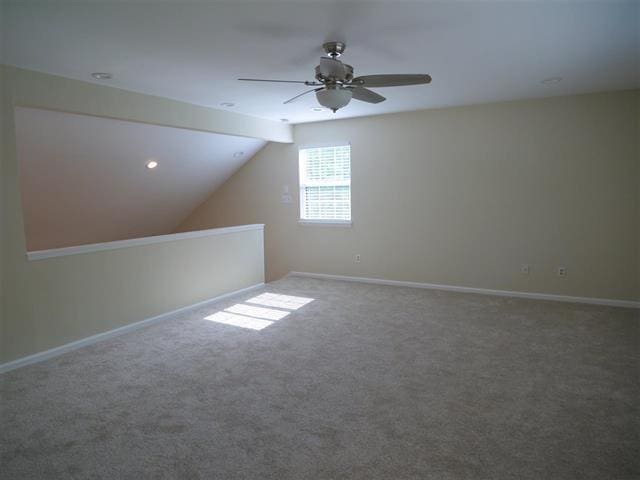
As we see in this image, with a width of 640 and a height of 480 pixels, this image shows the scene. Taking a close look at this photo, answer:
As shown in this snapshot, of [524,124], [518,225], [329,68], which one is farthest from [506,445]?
[524,124]

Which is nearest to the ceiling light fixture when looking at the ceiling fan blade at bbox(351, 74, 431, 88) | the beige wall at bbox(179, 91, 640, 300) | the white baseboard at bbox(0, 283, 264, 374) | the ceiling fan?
the ceiling fan

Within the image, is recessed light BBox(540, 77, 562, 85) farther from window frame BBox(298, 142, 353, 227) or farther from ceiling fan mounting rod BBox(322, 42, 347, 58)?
window frame BBox(298, 142, 353, 227)

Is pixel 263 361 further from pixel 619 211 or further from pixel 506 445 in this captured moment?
pixel 619 211

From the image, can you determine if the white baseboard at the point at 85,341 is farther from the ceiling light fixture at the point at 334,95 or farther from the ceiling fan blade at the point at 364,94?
the ceiling fan blade at the point at 364,94

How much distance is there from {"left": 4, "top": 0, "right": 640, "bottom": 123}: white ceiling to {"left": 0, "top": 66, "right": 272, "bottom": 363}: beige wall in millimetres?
210

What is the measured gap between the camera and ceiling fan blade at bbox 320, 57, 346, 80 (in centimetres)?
262

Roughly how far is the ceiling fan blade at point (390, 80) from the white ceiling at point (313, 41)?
0.25 m

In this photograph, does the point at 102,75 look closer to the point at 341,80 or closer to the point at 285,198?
the point at 341,80

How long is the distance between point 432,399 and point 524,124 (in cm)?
372

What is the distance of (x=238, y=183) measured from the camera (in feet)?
23.8

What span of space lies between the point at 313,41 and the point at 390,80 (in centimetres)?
60

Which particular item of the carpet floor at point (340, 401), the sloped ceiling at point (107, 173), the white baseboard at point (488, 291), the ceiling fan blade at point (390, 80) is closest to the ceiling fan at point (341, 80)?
the ceiling fan blade at point (390, 80)

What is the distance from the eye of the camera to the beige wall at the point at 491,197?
4680 mm

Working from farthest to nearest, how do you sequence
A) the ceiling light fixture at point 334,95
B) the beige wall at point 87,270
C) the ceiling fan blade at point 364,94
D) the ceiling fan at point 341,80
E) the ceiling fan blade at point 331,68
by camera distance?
1. the beige wall at point 87,270
2. the ceiling fan blade at point 364,94
3. the ceiling light fixture at point 334,95
4. the ceiling fan at point 341,80
5. the ceiling fan blade at point 331,68
